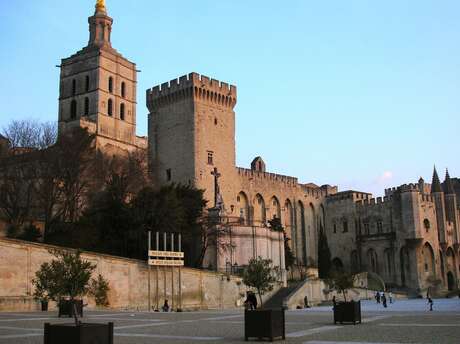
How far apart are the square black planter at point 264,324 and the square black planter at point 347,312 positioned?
4.04m

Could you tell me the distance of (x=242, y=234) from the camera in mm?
39875

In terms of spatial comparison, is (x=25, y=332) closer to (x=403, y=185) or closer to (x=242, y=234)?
(x=242, y=234)

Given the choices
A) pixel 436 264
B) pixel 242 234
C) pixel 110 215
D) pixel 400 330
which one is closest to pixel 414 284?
pixel 436 264

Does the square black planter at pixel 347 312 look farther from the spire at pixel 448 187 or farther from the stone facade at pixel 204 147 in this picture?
the spire at pixel 448 187

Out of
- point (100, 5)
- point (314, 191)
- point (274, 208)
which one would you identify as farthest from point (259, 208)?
point (100, 5)

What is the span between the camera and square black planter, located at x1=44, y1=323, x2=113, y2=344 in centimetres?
840

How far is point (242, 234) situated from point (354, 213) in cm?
2663

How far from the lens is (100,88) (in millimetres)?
57719

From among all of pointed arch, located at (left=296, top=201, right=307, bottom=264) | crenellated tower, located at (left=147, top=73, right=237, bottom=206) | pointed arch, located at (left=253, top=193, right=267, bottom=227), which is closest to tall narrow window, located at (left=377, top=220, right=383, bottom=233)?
pointed arch, located at (left=296, top=201, right=307, bottom=264)

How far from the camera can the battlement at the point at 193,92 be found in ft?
156

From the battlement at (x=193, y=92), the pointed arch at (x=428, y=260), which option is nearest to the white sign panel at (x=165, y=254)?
the battlement at (x=193, y=92)

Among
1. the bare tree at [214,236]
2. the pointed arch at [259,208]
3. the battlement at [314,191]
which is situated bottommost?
the bare tree at [214,236]

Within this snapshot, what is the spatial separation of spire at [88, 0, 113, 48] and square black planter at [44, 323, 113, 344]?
54.6 m

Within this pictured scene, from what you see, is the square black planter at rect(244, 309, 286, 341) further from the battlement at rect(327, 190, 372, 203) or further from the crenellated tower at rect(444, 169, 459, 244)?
the crenellated tower at rect(444, 169, 459, 244)
